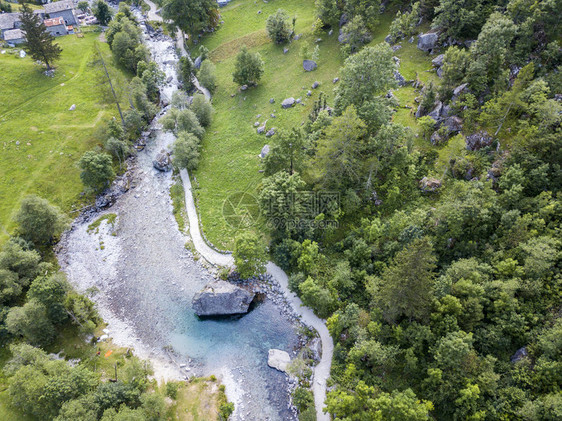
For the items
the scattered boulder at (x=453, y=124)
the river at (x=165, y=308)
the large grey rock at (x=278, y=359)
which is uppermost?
the scattered boulder at (x=453, y=124)

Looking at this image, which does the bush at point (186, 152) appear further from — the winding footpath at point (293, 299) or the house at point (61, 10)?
the house at point (61, 10)

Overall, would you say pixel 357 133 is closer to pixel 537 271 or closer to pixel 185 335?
pixel 537 271

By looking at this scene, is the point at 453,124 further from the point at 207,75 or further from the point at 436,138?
the point at 207,75

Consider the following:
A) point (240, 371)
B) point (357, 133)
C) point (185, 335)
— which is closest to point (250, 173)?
point (357, 133)

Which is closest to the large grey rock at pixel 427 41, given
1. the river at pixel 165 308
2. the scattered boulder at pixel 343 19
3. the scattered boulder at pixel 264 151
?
the scattered boulder at pixel 343 19

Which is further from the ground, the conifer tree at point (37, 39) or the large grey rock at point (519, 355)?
the conifer tree at point (37, 39)

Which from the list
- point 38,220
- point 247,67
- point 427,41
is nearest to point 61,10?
point 247,67

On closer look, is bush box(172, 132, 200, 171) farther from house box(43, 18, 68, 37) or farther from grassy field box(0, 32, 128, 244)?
house box(43, 18, 68, 37)
